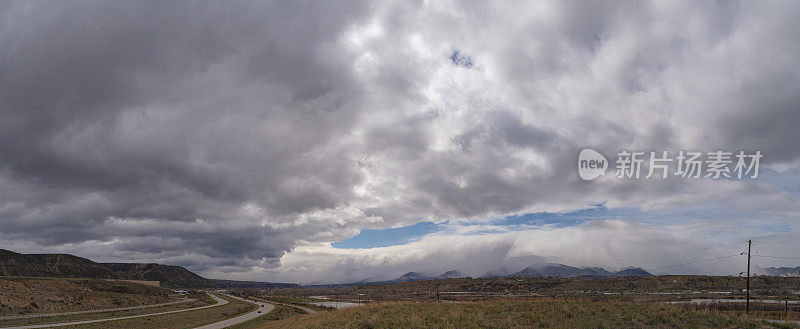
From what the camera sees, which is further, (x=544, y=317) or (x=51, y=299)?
(x=51, y=299)

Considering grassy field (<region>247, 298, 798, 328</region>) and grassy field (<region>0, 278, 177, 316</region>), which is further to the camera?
grassy field (<region>0, 278, 177, 316</region>)

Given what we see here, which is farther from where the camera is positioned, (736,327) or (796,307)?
(796,307)

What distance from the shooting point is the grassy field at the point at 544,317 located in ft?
94.2

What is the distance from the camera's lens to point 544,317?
32.0 metres

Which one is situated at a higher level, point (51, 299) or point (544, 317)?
point (544, 317)

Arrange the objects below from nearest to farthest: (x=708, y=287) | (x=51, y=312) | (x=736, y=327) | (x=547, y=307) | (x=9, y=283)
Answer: (x=736, y=327)
(x=547, y=307)
(x=51, y=312)
(x=9, y=283)
(x=708, y=287)

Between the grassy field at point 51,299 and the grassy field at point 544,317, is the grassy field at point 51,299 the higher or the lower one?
the lower one

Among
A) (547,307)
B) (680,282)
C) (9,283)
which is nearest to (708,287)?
(680,282)

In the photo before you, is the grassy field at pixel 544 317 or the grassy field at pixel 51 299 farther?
the grassy field at pixel 51 299

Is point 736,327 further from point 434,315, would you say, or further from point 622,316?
point 434,315

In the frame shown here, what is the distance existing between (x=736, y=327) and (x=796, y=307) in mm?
59097

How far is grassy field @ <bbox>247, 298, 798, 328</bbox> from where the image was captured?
2870 cm

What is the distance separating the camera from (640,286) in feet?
493

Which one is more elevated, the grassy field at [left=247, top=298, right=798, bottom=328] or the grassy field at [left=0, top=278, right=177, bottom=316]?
the grassy field at [left=247, top=298, right=798, bottom=328]
